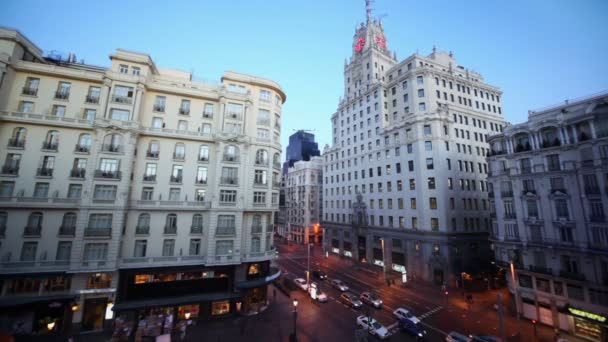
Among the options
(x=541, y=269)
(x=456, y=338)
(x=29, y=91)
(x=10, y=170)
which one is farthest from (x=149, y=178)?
(x=541, y=269)

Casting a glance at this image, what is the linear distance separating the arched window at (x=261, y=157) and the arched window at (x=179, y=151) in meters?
9.40

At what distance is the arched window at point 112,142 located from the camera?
95.9 feet

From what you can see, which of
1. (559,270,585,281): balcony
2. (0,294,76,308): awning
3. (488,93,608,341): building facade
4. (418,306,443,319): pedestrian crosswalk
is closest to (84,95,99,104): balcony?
(0,294,76,308): awning

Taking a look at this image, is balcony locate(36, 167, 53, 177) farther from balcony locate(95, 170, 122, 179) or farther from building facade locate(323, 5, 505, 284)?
building facade locate(323, 5, 505, 284)

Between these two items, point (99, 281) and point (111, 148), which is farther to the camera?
point (111, 148)

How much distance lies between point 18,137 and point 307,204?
74.3 meters

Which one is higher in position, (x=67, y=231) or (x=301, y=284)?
(x=67, y=231)

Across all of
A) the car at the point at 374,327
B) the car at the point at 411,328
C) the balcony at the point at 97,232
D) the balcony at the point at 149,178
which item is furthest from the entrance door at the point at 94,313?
the car at the point at 411,328

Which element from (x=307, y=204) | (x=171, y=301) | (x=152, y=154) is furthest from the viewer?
(x=307, y=204)

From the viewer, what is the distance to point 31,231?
26047mm

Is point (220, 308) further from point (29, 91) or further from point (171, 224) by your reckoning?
point (29, 91)

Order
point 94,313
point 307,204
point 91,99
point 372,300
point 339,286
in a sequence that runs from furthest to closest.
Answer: point 307,204 < point 339,286 < point 372,300 < point 91,99 < point 94,313

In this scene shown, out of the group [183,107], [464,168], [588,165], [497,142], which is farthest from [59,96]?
[464,168]

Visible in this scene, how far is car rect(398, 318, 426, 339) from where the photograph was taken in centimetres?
2637
